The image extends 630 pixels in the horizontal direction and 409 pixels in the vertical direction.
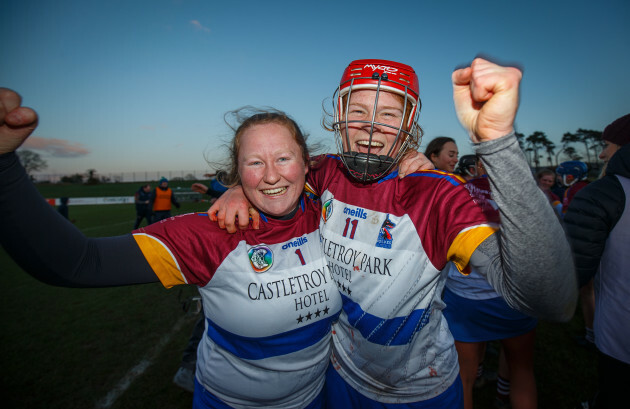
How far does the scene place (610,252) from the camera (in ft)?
6.16

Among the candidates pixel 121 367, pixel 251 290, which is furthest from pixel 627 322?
pixel 121 367

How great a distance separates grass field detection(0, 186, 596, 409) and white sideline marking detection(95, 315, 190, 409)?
1 centimetres

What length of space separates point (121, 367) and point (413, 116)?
438cm

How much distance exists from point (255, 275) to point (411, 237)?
809 millimetres

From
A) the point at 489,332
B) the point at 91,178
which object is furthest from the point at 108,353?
the point at 91,178

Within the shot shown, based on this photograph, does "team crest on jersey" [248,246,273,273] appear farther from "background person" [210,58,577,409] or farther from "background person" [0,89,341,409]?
"background person" [210,58,577,409]

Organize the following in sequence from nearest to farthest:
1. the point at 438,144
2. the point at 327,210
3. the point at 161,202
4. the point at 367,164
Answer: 1. the point at 367,164
2. the point at 327,210
3. the point at 438,144
4. the point at 161,202

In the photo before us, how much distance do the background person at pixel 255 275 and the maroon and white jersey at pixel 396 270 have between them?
6.5 inches

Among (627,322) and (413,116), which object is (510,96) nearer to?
(413,116)

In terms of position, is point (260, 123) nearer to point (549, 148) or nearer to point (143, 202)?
point (143, 202)

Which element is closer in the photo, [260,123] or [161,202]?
[260,123]

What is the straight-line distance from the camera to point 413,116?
1670mm

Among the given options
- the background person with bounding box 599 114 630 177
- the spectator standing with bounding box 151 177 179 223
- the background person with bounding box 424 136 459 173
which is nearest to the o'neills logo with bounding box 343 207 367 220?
the background person with bounding box 599 114 630 177

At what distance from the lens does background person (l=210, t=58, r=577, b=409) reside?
2.58 feet
